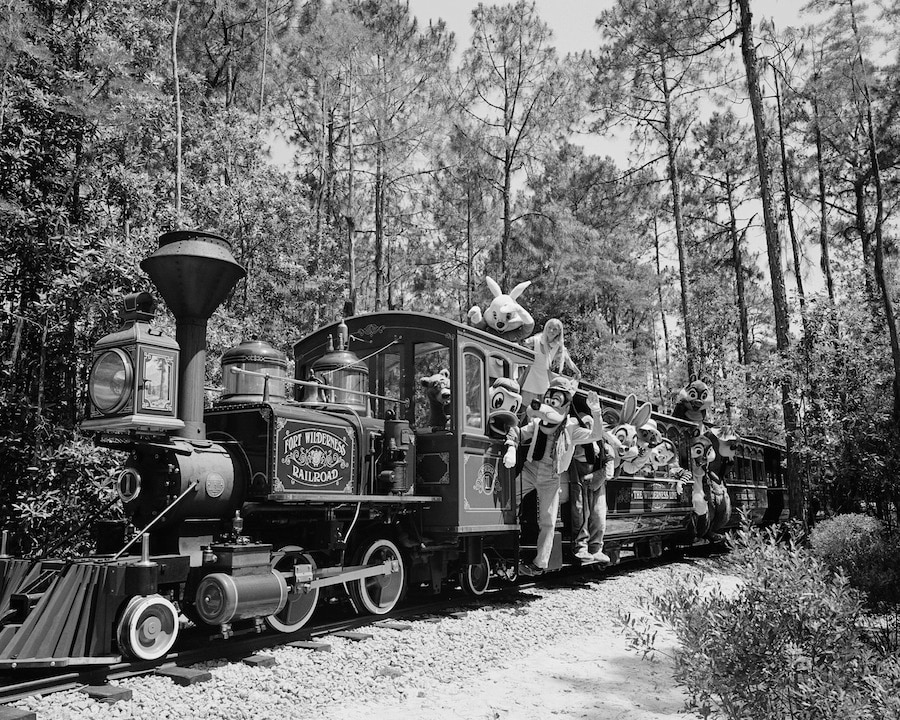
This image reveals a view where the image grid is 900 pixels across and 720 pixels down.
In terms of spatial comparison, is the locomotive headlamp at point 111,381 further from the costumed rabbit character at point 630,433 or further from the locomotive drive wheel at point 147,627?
A: the costumed rabbit character at point 630,433

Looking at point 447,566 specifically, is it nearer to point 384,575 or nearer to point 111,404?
point 384,575

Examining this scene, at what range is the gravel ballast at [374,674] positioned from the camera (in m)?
4.47

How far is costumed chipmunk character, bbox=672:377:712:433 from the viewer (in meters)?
12.9

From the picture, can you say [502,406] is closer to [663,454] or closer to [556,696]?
[556,696]

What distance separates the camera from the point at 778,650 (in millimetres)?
2986

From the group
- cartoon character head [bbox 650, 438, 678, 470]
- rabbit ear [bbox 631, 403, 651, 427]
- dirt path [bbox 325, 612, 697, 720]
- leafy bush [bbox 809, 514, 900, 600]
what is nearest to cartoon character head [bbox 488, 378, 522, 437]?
dirt path [bbox 325, 612, 697, 720]

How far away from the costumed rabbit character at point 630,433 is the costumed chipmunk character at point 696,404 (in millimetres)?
2248

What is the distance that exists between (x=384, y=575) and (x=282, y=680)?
230 centimetres

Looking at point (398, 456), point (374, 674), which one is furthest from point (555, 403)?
point (374, 674)

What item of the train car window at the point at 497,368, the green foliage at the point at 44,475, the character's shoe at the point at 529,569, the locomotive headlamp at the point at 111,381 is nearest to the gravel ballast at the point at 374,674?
the character's shoe at the point at 529,569

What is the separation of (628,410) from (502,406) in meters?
2.95

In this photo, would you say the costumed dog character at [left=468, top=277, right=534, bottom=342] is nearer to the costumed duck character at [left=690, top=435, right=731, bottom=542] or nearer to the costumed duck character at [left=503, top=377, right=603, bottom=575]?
the costumed duck character at [left=503, top=377, right=603, bottom=575]

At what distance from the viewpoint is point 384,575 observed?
24.0ft

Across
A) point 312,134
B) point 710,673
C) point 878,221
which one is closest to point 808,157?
point 878,221
